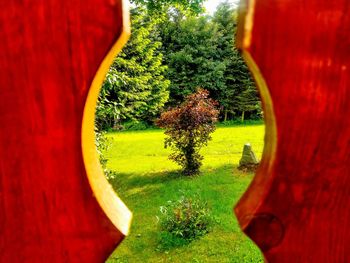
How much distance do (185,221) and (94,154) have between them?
157 inches

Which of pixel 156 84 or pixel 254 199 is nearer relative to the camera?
pixel 254 199

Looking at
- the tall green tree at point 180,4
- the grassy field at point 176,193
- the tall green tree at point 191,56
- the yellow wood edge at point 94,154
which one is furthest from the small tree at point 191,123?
the tall green tree at point 191,56

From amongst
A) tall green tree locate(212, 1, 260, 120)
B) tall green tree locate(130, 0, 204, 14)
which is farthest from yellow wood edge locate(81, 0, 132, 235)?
tall green tree locate(212, 1, 260, 120)

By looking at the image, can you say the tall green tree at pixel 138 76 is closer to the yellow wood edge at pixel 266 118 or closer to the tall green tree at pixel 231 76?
the tall green tree at pixel 231 76

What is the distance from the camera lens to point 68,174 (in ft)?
1.13

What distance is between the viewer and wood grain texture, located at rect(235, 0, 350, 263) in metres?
0.31

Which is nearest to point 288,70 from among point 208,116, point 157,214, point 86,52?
point 86,52

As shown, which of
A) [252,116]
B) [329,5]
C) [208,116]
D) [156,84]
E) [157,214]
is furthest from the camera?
[252,116]

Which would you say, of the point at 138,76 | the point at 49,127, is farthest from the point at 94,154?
the point at 138,76

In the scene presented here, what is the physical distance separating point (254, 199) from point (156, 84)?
1333 centimetres

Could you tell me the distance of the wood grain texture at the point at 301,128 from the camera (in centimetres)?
31

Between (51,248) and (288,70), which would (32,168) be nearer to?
(51,248)

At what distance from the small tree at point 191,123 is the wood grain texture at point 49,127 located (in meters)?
5.84

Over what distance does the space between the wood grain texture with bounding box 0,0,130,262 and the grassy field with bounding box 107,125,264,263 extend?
11.3ft
